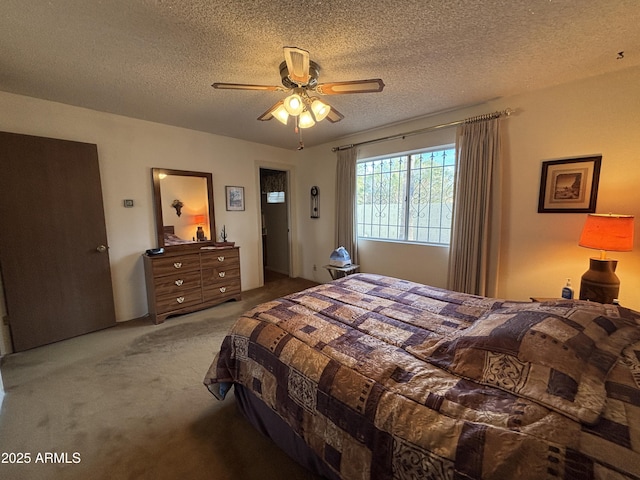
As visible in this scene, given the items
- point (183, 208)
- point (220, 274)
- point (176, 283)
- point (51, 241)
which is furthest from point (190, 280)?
point (51, 241)

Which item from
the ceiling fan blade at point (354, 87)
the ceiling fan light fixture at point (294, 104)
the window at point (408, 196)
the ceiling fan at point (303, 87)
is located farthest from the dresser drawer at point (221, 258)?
the ceiling fan blade at point (354, 87)

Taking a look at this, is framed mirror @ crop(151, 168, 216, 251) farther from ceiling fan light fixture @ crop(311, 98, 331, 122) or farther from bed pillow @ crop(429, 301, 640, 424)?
bed pillow @ crop(429, 301, 640, 424)

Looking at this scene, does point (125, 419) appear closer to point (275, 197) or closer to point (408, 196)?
point (408, 196)

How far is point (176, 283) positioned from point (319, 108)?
2.67 m

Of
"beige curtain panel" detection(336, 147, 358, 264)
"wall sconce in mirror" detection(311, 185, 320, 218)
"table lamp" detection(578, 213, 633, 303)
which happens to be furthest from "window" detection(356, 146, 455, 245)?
"table lamp" detection(578, 213, 633, 303)

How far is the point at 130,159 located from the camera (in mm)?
3068

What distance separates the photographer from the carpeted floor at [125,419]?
4.44 feet

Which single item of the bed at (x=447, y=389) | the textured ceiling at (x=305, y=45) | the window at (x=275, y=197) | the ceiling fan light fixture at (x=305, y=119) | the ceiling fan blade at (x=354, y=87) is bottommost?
the bed at (x=447, y=389)

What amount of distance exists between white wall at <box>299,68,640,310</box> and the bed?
1.32 metres

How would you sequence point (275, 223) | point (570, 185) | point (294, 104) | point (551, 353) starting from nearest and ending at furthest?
point (551, 353) < point (294, 104) < point (570, 185) < point (275, 223)

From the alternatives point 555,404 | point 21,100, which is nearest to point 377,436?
point 555,404

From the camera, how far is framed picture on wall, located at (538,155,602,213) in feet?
7.14

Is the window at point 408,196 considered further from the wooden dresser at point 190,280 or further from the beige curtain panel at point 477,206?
the wooden dresser at point 190,280

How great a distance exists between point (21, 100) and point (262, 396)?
3.55m
